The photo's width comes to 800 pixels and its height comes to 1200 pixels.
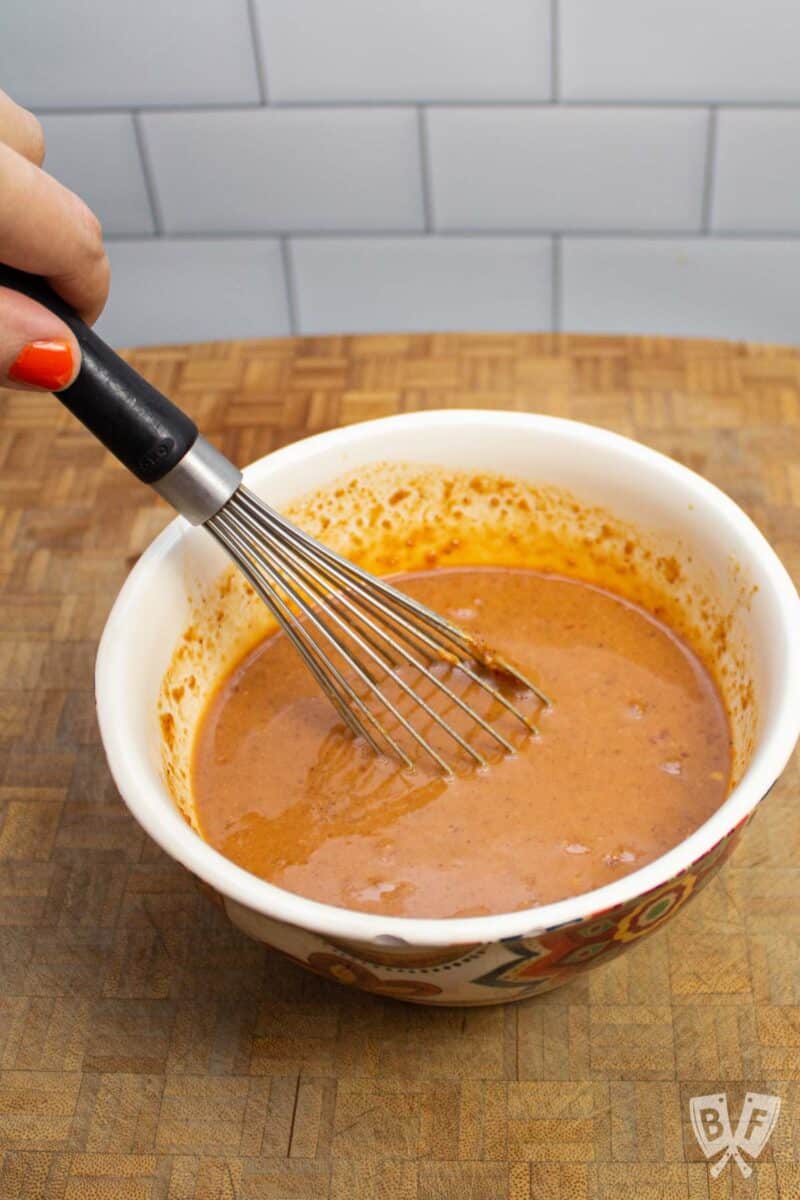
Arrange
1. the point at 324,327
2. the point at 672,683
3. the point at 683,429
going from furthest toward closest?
the point at 324,327, the point at 683,429, the point at 672,683

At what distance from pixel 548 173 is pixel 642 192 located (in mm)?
102

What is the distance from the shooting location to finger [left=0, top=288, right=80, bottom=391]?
2.07 ft

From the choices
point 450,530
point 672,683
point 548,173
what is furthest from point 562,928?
point 548,173

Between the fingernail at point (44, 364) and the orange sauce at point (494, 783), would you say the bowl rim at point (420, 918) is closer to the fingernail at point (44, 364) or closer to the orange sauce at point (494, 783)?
the orange sauce at point (494, 783)

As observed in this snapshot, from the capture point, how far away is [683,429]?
3.53 ft

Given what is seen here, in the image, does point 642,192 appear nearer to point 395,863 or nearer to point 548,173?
point 548,173

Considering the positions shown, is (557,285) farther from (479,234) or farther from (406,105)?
(406,105)

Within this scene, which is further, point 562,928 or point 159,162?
point 159,162

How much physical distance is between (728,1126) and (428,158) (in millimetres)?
1041

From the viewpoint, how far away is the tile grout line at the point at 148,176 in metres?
1.40

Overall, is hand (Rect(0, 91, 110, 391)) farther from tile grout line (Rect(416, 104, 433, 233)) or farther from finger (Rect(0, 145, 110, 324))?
tile grout line (Rect(416, 104, 433, 233))

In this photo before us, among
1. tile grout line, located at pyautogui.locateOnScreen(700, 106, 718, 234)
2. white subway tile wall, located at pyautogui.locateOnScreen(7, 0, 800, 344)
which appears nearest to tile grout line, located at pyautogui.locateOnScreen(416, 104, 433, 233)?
white subway tile wall, located at pyautogui.locateOnScreen(7, 0, 800, 344)

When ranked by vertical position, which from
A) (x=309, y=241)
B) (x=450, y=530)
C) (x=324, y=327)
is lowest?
(x=324, y=327)

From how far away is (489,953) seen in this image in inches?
23.7
